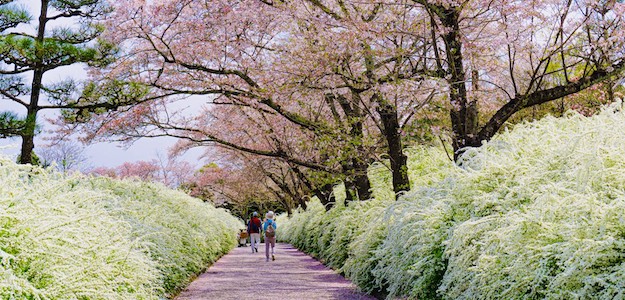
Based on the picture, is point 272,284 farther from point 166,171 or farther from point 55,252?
point 166,171

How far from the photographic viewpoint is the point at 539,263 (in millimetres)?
3361

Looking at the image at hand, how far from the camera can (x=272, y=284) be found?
862 centimetres

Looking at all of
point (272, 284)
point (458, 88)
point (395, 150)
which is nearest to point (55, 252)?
point (458, 88)

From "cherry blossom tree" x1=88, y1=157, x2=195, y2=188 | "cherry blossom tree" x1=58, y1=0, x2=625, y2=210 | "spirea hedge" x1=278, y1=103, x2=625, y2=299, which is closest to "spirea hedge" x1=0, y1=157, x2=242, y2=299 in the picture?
"spirea hedge" x1=278, y1=103, x2=625, y2=299

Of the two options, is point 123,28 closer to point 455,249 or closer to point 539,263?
point 455,249

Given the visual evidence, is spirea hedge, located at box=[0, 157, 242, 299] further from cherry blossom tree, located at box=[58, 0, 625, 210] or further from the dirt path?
cherry blossom tree, located at box=[58, 0, 625, 210]

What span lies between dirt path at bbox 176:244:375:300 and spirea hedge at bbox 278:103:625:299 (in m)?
0.85

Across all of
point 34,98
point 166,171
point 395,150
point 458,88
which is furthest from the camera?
point 166,171

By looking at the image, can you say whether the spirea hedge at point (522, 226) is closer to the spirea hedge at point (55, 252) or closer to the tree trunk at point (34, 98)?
the spirea hedge at point (55, 252)

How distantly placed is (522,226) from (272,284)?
18.0 feet

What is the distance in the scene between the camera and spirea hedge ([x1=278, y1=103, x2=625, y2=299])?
3146 millimetres

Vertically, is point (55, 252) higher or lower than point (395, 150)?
lower

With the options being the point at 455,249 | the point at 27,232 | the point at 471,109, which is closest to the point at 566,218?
the point at 455,249

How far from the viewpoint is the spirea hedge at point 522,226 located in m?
3.15
